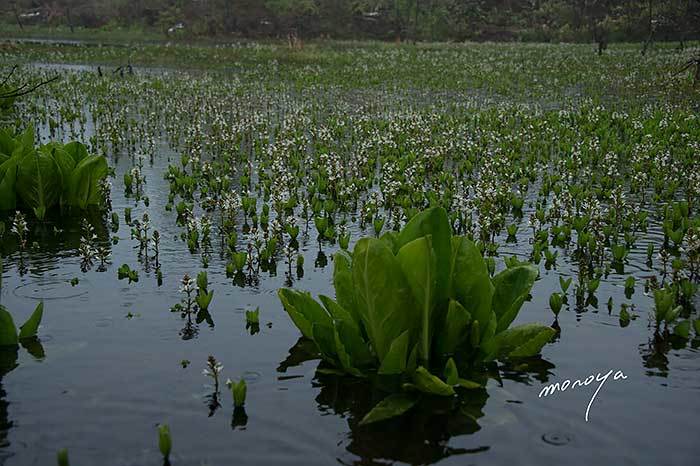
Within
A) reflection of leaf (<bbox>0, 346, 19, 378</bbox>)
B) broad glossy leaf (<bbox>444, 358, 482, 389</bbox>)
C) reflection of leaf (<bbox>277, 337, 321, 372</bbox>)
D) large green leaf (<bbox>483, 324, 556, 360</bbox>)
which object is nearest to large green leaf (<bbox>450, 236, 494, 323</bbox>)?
large green leaf (<bbox>483, 324, 556, 360</bbox>)

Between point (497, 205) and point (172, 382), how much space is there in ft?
20.7

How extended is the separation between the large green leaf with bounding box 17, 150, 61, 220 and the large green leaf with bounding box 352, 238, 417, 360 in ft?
19.1

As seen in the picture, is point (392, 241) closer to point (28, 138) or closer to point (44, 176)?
point (44, 176)

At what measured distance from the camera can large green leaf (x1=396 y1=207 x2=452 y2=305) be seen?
5363 mm

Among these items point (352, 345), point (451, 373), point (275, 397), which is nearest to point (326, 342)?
point (352, 345)

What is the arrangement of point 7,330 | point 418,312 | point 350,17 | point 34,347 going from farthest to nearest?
point 350,17 → point 34,347 → point 7,330 → point 418,312

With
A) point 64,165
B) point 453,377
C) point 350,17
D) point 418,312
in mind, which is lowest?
point 453,377

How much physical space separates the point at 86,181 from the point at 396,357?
20.8ft

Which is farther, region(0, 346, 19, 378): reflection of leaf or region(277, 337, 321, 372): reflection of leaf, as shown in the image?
region(277, 337, 321, 372): reflection of leaf

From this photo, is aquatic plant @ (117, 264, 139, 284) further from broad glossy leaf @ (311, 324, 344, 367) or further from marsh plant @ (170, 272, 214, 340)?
broad glossy leaf @ (311, 324, 344, 367)

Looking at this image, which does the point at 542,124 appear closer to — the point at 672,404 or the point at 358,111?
the point at 358,111

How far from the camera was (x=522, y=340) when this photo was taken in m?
5.67

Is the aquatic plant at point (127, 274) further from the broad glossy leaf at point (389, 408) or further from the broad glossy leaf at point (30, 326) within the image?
the broad glossy leaf at point (389, 408)

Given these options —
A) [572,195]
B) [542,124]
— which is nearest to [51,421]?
[572,195]
